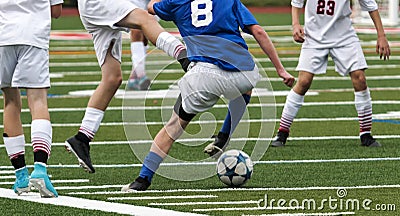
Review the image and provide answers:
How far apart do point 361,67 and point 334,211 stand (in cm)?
379

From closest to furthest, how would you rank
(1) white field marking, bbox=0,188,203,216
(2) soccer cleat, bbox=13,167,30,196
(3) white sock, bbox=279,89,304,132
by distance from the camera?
(1) white field marking, bbox=0,188,203,216 → (2) soccer cleat, bbox=13,167,30,196 → (3) white sock, bbox=279,89,304,132

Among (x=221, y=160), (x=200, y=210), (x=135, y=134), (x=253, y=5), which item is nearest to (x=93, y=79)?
(x=135, y=134)

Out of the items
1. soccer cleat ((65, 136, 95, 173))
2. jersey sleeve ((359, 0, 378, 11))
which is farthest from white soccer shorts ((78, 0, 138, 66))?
jersey sleeve ((359, 0, 378, 11))

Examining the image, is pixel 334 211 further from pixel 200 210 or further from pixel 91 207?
Result: pixel 91 207

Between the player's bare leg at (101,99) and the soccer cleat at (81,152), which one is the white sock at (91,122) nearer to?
the player's bare leg at (101,99)

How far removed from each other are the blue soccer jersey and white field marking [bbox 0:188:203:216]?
136cm

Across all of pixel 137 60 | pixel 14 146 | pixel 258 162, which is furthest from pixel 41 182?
pixel 137 60

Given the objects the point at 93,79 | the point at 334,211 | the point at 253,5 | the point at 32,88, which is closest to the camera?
the point at 334,211

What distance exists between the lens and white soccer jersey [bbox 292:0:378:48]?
436 inches

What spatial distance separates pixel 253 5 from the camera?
49906 millimetres

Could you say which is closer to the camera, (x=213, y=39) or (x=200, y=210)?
(x=200, y=210)

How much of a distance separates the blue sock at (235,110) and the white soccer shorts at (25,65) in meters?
1.93

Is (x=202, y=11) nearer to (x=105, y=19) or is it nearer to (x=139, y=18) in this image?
(x=139, y=18)

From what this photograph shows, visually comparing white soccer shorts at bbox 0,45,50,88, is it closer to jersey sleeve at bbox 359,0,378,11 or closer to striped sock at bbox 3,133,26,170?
striped sock at bbox 3,133,26,170
